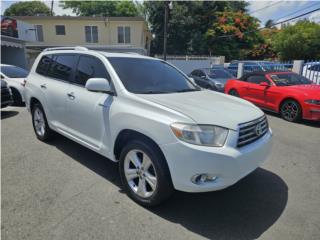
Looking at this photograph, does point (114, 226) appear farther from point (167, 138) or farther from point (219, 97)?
point (219, 97)

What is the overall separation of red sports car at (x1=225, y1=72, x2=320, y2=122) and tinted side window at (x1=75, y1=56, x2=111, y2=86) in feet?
19.3

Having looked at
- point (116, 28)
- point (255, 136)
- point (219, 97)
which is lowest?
point (255, 136)

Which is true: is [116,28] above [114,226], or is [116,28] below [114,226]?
above

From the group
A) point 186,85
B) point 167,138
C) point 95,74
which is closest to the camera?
point 167,138

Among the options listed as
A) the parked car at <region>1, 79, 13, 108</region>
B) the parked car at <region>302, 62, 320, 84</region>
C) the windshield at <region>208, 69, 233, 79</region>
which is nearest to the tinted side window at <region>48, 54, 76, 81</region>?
the parked car at <region>1, 79, 13, 108</region>

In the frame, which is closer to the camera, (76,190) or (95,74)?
(76,190)

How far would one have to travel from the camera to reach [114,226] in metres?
2.63

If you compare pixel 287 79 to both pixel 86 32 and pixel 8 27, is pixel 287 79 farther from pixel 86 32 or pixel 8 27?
pixel 86 32

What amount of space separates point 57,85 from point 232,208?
335 cm

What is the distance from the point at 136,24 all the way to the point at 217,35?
12.9m

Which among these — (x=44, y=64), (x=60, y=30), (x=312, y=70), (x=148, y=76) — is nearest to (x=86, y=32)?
(x=60, y=30)

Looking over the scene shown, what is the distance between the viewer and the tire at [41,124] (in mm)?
4885

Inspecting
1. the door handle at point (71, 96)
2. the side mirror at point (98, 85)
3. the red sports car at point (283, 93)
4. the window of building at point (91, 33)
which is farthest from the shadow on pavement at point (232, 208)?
the window of building at point (91, 33)

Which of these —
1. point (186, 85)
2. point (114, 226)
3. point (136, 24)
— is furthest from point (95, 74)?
point (136, 24)
